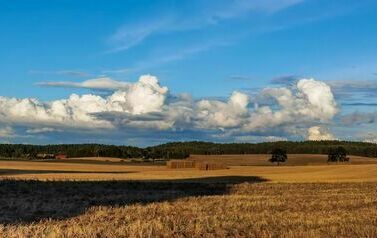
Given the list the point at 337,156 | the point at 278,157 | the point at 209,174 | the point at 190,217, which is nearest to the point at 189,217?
the point at 190,217

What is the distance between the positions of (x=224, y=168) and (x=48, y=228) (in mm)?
78841

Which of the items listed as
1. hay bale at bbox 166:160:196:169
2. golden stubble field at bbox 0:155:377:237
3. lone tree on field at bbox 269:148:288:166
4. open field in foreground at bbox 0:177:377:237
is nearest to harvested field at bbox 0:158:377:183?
hay bale at bbox 166:160:196:169

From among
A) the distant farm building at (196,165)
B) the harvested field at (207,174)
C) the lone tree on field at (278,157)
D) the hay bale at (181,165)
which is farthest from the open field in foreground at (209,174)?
the lone tree on field at (278,157)

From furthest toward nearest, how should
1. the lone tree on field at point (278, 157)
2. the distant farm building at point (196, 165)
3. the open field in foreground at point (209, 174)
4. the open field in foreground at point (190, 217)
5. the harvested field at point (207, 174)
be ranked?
the lone tree on field at point (278, 157)
the distant farm building at point (196, 165)
the open field in foreground at point (209, 174)
the harvested field at point (207, 174)
the open field in foreground at point (190, 217)

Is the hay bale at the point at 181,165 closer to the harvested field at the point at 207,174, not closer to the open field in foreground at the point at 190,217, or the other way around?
the harvested field at the point at 207,174

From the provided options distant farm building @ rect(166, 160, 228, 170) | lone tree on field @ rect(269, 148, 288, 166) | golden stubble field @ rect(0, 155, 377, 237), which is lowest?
golden stubble field @ rect(0, 155, 377, 237)

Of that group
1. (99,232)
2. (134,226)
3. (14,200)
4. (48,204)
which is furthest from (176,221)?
(14,200)

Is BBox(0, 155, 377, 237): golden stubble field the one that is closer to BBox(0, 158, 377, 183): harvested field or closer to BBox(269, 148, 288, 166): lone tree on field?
BBox(0, 158, 377, 183): harvested field

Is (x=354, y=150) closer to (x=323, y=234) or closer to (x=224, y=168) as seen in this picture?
(x=224, y=168)

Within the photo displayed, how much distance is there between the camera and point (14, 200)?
2825 centimetres

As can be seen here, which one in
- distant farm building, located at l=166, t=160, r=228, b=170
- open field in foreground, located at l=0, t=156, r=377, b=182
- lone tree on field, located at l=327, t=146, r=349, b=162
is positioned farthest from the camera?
lone tree on field, located at l=327, t=146, r=349, b=162

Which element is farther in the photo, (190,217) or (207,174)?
(207,174)

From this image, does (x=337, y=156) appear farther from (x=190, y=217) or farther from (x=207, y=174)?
(x=190, y=217)

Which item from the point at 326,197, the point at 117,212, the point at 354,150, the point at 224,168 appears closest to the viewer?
the point at 117,212
